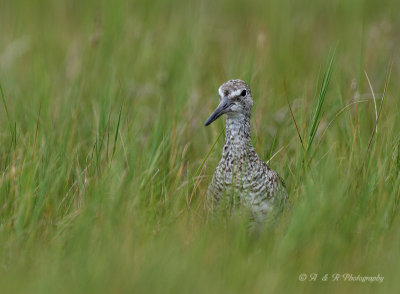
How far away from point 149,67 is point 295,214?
145 inches

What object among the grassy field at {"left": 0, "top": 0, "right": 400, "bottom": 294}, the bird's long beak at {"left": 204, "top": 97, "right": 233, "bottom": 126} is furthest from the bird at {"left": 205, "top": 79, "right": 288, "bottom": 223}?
the grassy field at {"left": 0, "top": 0, "right": 400, "bottom": 294}

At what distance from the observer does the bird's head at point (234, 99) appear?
4955mm

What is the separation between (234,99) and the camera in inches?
197

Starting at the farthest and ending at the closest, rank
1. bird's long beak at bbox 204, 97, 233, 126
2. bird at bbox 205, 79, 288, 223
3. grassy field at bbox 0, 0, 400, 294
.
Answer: bird's long beak at bbox 204, 97, 233, 126
bird at bbox 205, 79, 288, 223
grassy field at bbox 0, 0, 400, 294

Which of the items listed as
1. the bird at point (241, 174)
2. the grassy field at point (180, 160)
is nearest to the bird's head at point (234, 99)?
the bird at point (241, 174)

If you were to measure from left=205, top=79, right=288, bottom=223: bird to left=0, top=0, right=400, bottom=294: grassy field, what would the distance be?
0.13 meters

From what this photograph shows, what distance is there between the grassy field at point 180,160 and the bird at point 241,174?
128mm

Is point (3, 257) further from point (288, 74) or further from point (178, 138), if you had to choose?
point (288, 74)

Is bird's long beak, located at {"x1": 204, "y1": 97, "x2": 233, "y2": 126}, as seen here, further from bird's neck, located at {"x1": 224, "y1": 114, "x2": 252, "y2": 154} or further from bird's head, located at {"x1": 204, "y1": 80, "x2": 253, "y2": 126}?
bird's neck, located at {"x1": 224, "y1": 114, "x2": 252, "y2": 154}

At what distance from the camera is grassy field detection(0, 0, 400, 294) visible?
3.96 m

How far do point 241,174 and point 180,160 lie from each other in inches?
38.3

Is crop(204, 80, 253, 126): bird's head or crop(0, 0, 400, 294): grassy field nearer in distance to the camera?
crop(0, 0, 400, 294): grassy field

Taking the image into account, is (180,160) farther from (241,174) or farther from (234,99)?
(241,174)

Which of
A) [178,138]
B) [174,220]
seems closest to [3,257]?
[174,220]
